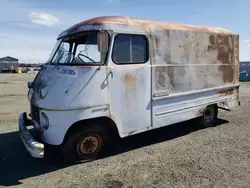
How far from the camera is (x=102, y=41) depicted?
15.1 ft

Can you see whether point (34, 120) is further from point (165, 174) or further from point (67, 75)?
point (165, 174)

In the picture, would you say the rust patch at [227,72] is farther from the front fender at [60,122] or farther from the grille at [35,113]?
the grille at [35,113]

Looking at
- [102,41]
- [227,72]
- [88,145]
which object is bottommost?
[88,145]

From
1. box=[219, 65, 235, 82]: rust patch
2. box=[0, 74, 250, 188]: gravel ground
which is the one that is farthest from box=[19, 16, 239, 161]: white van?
box=[219, 65, 235, 82]: rust patch

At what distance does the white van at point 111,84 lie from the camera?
4.49 metres

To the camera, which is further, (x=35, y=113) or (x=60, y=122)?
(x=35, y=113)

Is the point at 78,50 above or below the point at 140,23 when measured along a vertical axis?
below

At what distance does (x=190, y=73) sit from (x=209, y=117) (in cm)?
181

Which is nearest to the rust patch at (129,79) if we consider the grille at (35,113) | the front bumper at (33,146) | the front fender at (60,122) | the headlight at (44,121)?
the front fender at (60,122)

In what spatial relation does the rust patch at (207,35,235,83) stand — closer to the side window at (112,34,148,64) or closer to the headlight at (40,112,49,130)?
the side window at (112,34,148,64)

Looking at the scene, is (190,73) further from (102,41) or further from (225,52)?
(102,41)

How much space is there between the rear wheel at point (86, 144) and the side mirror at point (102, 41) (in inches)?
58.6

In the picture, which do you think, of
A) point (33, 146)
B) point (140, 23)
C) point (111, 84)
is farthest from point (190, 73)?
point (33, 146)

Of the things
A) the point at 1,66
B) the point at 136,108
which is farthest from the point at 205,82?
the point at 1,66
